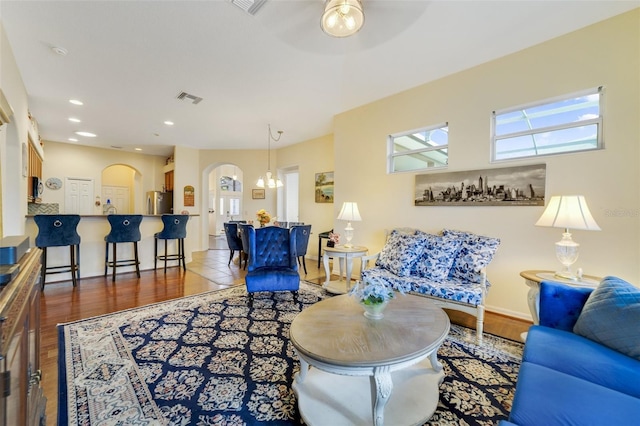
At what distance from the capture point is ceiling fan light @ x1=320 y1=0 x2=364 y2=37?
76.7 inches

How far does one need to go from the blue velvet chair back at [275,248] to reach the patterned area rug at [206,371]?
787 millimetres

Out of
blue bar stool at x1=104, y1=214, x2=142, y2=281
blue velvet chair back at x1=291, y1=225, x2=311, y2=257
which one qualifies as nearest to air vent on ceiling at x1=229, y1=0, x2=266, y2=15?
blue velvet chair back at x1=291, y1=225, x2=311, y2=257

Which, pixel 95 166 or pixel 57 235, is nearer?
pixel 57 235

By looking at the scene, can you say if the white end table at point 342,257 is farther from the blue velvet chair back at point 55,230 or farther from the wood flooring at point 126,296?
the blue velvet chair back at point 55,230

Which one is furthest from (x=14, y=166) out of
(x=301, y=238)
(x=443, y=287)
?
(x=443, y=287)

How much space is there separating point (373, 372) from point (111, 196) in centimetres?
1017

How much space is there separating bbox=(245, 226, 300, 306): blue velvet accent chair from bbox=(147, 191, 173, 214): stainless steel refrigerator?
5.25 metres

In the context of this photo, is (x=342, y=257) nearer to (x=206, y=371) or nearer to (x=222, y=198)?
(x=206, y=371)

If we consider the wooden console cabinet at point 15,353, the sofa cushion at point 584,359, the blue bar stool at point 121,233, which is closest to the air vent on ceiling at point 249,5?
the wooden console cabinet at point 15,353

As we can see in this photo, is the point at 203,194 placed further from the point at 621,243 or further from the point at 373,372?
the point at 621,243

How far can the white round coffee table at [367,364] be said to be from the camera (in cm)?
136

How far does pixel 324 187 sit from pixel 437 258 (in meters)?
3.53

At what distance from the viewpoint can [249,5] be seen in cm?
224

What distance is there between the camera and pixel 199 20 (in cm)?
244
